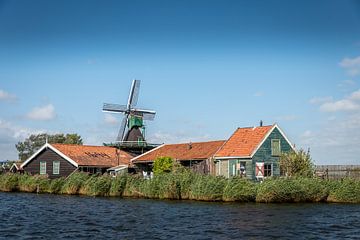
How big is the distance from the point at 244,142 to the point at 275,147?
2343mm

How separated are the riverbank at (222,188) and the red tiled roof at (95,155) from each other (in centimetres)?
748

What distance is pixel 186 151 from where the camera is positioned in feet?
139

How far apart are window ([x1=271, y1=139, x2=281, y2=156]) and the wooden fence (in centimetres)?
314

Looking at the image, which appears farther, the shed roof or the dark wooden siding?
the dark wooden siding

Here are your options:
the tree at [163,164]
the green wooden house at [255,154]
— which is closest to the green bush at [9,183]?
the tree at [163,164]

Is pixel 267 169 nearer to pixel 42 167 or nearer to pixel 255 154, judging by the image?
pixel 255 154

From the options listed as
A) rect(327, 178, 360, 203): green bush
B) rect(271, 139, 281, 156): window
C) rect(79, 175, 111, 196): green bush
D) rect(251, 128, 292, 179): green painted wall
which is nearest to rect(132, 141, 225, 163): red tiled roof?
rect(251, 128, 292, 179): green painted wall

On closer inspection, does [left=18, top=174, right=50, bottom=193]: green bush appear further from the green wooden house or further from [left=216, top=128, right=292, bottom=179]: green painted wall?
[left=216, top=128, right=292, bottom=179]: green painted wall

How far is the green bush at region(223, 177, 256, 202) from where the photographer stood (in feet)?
95.2

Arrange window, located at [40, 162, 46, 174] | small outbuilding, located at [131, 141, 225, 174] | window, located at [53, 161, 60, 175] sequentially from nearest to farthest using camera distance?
small outbuilding, located at [131, 141, 225, 174] < window, located at [53, 161, 60, 175] < window, located at [40, 162, 46, 174]

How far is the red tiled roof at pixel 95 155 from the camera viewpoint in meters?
43.5

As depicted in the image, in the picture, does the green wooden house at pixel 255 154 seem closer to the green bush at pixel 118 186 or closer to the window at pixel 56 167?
the green bush at pixel 118 186

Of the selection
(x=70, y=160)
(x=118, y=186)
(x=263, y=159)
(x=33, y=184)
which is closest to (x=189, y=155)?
(x=263, y=159)

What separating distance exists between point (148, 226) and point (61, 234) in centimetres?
367
